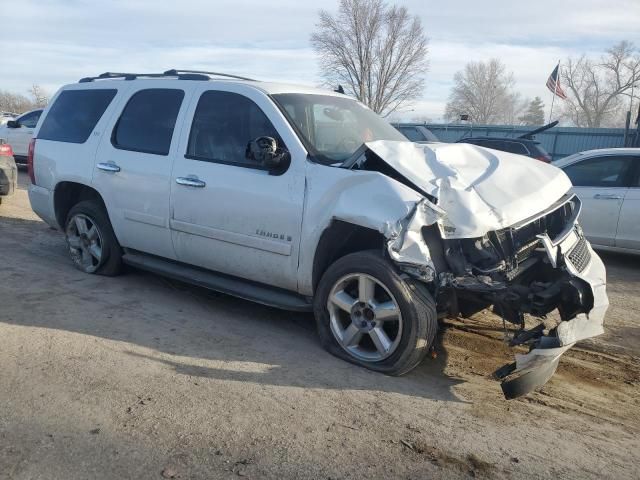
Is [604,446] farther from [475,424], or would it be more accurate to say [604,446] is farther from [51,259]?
[51,259]

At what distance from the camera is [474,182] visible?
4062mm

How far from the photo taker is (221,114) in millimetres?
4902

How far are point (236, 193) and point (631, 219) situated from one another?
550 centimetres

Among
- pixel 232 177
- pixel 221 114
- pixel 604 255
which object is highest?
pixel 221 114

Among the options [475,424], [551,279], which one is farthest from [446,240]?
[475,424]

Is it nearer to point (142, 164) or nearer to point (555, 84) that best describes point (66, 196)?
point (142, 164)

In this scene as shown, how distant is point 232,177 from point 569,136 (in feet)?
78.0

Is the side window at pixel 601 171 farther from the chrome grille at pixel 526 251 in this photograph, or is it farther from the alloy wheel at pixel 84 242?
the alloy wheel at pixel 84 242

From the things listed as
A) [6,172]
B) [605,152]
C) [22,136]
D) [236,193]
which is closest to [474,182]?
[236,193]

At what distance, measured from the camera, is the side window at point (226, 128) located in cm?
464

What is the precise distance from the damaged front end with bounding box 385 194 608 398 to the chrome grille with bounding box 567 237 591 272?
0.01 meters

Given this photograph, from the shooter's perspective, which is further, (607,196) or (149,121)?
(607,196)

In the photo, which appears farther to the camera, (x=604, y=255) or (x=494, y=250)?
(x=604, y=255)

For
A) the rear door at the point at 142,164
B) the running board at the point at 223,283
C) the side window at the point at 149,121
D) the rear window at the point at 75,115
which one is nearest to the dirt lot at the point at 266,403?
the running board at the point at 223,283
